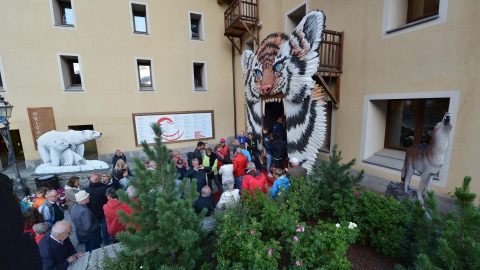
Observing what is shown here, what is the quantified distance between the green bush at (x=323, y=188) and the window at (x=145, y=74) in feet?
31.5

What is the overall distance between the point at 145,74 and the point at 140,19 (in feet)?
8.90

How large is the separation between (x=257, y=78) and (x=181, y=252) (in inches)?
242

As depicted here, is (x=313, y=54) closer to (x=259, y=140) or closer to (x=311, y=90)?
(x=311, y=90)

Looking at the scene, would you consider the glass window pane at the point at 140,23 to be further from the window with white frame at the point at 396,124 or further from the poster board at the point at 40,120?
the window with white frame at the point at 396,124

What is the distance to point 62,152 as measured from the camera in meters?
8.01

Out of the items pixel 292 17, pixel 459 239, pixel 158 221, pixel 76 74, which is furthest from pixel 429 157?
pixel 76 74

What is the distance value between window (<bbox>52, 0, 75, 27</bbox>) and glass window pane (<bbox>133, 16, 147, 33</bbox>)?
2.55 meters

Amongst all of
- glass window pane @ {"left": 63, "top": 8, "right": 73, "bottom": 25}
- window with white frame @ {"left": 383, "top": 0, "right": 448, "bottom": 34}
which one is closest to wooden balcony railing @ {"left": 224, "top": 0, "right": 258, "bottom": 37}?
window with white frame @ {"left": 383, "top": 0, "right": 448, "bottom": 34}

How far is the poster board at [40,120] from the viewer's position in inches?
352

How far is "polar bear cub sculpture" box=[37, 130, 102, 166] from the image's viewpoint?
25.7 feet

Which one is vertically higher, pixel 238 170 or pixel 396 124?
pixel 396 124

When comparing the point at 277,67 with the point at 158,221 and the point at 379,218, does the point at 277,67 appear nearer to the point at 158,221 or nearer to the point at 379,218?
the point at 379,218

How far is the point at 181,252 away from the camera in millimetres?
2383

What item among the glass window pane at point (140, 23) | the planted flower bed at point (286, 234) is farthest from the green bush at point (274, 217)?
the glass window pane at point (140, 23)
